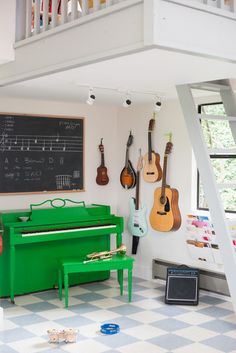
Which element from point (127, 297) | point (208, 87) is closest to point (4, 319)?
point (127, 297)

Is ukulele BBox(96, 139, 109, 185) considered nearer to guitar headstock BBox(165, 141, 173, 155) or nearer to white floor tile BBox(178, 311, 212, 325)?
guitar headstock BBox(165, 141, 173, 155)

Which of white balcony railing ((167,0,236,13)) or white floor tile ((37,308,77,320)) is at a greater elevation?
white balcony railing ((167,0,236,13))

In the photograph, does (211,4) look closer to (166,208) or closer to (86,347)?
(86,347)

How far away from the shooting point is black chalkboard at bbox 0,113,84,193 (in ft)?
20.2

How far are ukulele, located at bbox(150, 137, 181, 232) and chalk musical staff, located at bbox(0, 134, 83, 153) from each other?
1165 mm

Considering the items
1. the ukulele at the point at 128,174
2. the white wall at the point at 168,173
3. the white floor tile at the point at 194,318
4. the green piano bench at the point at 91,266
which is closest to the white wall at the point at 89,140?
the white wall at the point at 168,173

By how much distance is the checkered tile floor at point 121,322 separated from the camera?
14.5 feet

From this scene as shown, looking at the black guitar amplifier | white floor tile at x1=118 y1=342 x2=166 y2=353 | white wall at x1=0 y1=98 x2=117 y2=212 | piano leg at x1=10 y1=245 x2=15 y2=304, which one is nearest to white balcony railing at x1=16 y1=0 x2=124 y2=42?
white wall at x1=0 y1=98 x2=117 y2=212

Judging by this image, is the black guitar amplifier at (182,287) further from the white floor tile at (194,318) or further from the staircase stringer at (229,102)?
the staircase stringer at (229,102)

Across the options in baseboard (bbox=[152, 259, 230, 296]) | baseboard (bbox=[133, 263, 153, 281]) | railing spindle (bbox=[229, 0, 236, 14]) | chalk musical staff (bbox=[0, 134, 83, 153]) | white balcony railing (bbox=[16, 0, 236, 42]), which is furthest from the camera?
baseboard (bbox=[133, 263, 153, 281])

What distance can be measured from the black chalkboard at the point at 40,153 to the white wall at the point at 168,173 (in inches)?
26.0

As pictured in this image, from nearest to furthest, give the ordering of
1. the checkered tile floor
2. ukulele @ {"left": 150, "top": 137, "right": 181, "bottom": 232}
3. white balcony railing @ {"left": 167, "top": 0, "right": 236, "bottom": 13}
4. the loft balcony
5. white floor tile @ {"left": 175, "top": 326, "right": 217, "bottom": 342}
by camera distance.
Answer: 1. the loft balcony
2. white balcony railing @ {"left": 167, "top": 0, "right": 236, "bottom": 13}
3. the checkered tile floor
4. white floor tile @ {"left": 175, "top": 326, "right": 217, "bottom": 342}
5. ukulele @ {"left": 150, "top": 137, "right": 181, "bottom": 232}

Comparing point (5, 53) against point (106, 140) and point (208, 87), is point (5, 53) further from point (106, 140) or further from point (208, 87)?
point (106, 140)

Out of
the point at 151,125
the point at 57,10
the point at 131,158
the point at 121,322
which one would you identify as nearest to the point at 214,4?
the point at 57,10
